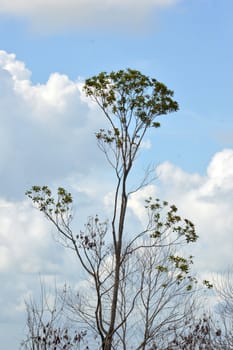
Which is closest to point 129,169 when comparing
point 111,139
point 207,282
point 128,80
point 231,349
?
point 111,139

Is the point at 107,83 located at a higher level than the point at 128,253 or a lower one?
higher

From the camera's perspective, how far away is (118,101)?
15.9 m

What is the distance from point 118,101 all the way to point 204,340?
19.5 ft

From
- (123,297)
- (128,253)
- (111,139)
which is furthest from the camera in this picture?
(123,297)

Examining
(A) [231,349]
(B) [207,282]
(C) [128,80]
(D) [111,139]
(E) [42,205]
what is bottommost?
(A) [231,349]

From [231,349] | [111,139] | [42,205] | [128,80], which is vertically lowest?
[231,349]

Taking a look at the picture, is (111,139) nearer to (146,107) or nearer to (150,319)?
(146,107)

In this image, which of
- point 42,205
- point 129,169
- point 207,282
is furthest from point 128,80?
point 207,282

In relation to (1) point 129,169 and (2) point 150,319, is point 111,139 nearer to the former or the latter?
(1) point 129,169

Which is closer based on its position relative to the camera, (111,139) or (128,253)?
(128,253)

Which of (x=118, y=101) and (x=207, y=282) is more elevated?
(x=118, y=101)

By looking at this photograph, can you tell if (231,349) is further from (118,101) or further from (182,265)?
(118,101)

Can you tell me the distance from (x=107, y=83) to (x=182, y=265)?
4.21m

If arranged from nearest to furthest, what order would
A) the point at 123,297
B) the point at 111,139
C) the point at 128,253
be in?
the point at 128,253
the point at 111,139
the point at 123,297
